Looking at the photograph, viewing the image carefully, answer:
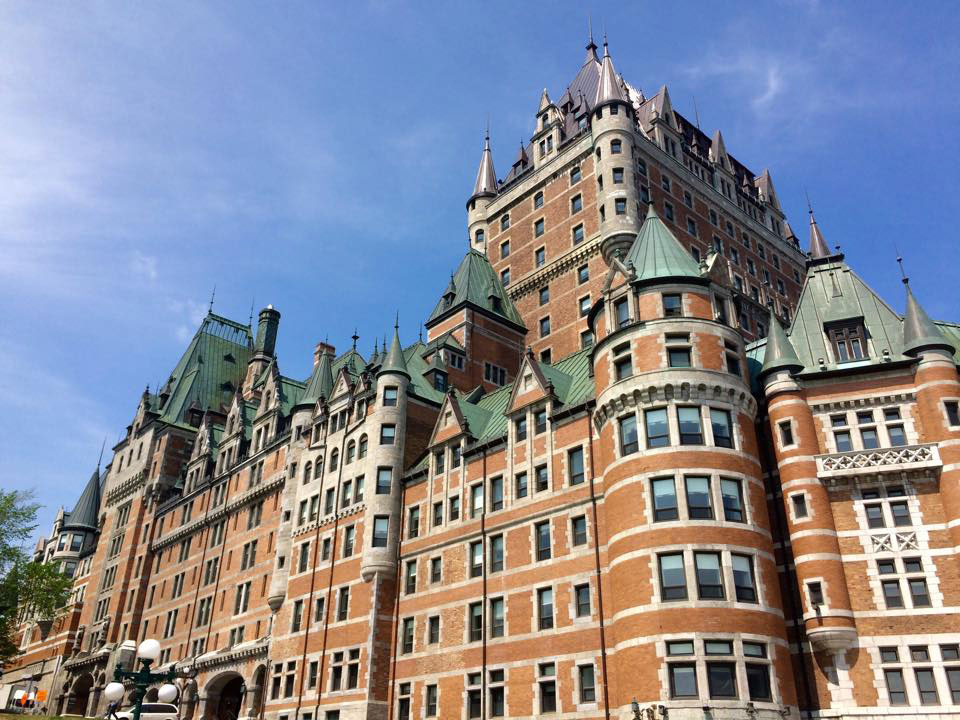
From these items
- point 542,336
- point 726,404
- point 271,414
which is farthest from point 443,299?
point 726,404

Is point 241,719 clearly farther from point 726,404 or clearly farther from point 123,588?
point 726,404

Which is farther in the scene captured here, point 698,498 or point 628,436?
point 628,436

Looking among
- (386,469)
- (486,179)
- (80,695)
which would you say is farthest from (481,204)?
(80,695)

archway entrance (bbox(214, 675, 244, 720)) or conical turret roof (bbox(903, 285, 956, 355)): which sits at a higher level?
conical turret roof (bbox(903, 285, 956, 355))

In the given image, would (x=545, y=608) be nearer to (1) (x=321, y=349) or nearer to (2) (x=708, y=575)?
(2) (x=708, y=575)

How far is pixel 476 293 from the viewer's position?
7375cm

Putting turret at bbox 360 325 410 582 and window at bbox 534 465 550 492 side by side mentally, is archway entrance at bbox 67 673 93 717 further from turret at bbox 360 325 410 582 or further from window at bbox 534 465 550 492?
window at bbox 534 465 550 492

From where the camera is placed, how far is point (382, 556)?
5525 centimetres

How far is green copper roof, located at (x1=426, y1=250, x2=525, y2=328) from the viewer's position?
72.8m

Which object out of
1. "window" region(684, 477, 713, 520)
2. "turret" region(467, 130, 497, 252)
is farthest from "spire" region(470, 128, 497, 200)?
"window" region(684, 477, 713, 520)

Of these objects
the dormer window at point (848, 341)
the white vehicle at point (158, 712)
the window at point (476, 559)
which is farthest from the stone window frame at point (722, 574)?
the white vehicle at point (158, 712)

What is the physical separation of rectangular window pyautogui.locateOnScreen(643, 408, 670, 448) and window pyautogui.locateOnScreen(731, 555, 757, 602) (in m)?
6.24

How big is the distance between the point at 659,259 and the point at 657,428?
10.5m

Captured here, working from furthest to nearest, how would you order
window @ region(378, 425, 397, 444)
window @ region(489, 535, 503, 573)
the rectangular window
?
window @ region(378, 425, 397, 444)
window @ region(489, 535, 503, 573)
the rectangular window
